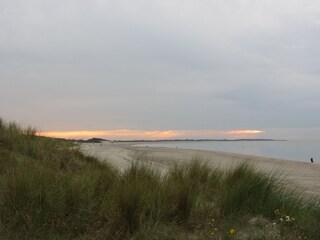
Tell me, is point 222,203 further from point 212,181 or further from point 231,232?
point 212,181

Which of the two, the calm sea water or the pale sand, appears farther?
the calm sea water

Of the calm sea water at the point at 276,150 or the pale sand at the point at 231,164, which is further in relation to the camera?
the calm sea water at the point at 276,150

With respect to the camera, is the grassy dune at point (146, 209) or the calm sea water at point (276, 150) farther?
the calm sea water at point (276, 150)

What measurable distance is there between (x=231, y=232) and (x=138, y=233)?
3.84ft

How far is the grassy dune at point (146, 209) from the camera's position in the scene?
5.23m

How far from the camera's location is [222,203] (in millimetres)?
5922

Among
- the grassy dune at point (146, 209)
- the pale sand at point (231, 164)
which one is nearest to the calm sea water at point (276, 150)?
the pale sand at point (231, 164)

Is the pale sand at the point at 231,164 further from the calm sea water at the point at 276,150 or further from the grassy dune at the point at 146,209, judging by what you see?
the calm sea water at the point at 276,150

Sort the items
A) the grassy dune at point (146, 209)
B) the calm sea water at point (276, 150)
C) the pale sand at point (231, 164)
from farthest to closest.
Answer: the calm sea water at point (276, 150) < the pale sand at point (231, 164) < the grassy dune at point (146, 209)

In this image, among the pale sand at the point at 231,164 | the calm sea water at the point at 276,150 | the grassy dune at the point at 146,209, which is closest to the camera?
the grassy dune at the point at 146,209

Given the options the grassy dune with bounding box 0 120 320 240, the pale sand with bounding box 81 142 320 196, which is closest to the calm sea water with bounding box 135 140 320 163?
the pale sand with bounding box 81 142 320 196

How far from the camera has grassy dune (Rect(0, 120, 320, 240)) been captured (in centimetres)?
523

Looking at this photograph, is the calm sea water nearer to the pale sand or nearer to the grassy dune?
the pale sand

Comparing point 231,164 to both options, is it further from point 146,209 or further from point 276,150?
point 276,150
